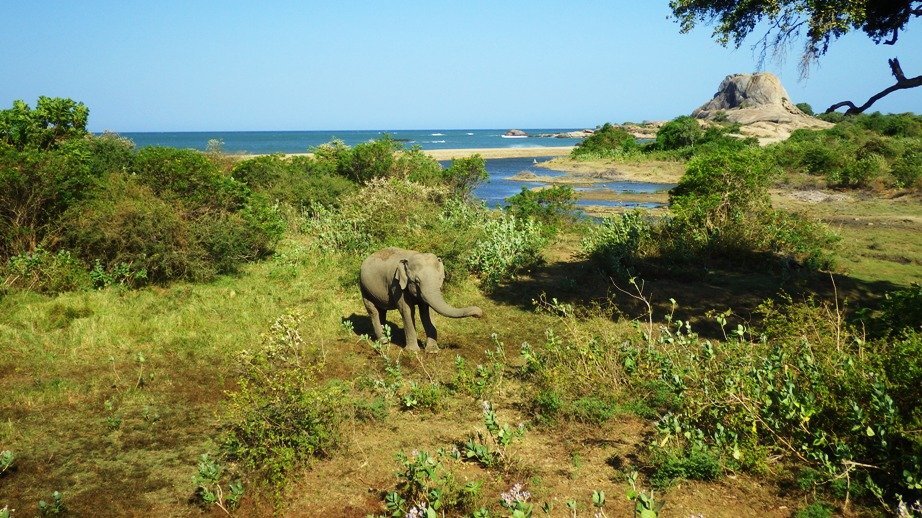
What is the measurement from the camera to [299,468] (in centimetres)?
607

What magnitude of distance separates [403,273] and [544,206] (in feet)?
37.9

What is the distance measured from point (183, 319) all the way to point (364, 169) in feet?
45.5

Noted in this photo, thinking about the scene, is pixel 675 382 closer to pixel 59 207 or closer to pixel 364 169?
pixel 59 207

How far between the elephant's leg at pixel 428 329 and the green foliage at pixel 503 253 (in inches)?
153

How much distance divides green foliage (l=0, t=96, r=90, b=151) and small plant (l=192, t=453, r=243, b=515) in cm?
1196

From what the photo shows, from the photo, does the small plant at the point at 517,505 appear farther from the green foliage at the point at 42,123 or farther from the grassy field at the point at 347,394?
the green foliage at the point at 42,123

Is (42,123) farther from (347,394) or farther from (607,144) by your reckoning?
(607,144)

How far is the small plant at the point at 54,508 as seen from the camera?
17.4 ft

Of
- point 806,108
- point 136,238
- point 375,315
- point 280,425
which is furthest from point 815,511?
point 806,108

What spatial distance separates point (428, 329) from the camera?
977 centimetres

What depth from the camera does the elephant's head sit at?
8938 mm

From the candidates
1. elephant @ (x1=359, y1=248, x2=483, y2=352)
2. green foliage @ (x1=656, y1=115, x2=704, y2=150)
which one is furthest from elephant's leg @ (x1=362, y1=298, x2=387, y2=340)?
green foliage @ (x1=656, y1=115, x2=704, y2=150)

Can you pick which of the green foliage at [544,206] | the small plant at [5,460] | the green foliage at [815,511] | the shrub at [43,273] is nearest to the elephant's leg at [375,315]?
the small plant at [5,460]

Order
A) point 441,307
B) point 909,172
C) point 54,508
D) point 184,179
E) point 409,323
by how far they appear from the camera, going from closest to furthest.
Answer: point 54,508, point 441,307, point 409,323, point 184,179, point 909,172
